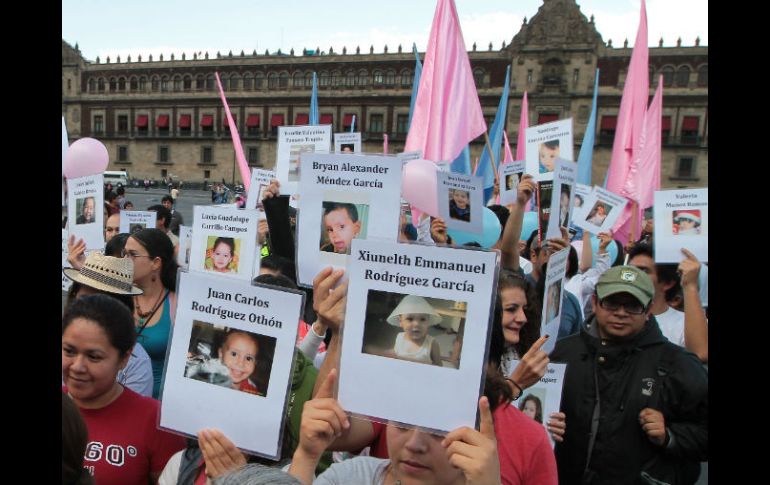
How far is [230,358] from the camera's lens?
1.62 m

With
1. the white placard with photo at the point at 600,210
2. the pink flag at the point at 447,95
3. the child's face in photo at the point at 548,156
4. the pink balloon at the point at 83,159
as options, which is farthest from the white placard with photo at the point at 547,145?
the pink balloon at the point at 83,159

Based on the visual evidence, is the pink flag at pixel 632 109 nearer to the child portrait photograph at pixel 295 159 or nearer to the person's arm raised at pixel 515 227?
the child portrait photograph at pixel 295 159

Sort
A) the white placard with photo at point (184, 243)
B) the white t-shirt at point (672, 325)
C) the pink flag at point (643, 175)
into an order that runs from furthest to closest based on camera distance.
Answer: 1. the pink flag at point (643, 175)
2. the white placard with photo at point (184, 243)
3. the white t-shirt at point (672, 325)

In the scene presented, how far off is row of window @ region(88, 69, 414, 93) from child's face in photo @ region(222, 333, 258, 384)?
156 feet

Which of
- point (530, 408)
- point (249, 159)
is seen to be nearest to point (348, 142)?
point (530, 408)

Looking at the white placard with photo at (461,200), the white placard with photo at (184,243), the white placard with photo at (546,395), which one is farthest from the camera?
the white placard with photo at (184,243)

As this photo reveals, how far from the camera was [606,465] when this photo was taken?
233 centimetres

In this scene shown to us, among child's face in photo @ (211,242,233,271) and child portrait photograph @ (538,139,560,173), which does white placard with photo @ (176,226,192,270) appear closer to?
child's face in photo @ (211,242,233,271)

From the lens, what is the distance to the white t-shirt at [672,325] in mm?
3311

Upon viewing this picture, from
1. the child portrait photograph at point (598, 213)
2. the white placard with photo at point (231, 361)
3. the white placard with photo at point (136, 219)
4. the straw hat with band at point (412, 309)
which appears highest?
the child portrait photograph at point (598, 213)

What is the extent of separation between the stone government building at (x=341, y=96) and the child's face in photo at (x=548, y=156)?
3852cm

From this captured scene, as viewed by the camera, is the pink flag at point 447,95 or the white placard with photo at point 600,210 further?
the pink flag at point 447,95

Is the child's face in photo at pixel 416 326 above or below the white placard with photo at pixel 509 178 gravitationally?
below

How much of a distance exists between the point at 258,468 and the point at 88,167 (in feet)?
17.3
